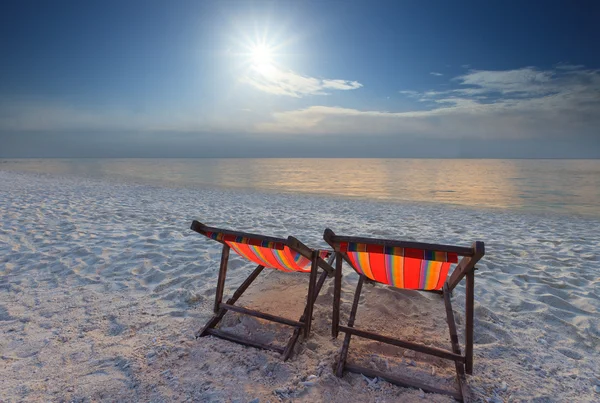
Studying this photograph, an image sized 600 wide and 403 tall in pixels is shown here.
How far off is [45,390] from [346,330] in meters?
2.08

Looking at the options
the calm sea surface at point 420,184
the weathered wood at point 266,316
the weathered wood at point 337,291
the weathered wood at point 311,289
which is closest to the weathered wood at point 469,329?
the weathered wood at point 337,291

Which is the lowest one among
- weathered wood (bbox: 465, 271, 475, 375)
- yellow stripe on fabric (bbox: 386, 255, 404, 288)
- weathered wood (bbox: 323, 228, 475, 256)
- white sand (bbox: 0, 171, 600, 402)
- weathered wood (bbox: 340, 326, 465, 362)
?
white sand (bbox: 0, 171, 600, 402)

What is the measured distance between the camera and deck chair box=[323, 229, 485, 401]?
6.79 feet

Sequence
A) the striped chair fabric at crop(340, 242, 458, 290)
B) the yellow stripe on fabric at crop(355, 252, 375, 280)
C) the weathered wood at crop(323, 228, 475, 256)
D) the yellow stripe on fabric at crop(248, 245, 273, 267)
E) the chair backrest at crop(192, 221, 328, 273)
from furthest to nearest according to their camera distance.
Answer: the yellow stripe on fabric at crop(248, 245, 273, 267), the chair backrest at crop(192, 221, 328, 273), the yellow stripe on fabric at crop(355, 252, 375, 280), the striped chair fabric at crop(340, 242, 458, 290), the weathered wood at crop(323, 228, 475, 256)

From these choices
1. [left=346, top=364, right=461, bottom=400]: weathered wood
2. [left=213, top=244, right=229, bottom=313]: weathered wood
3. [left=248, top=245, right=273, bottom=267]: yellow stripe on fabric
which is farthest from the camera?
[left=213, top=244, right=229, bottom=313]: weathered wood

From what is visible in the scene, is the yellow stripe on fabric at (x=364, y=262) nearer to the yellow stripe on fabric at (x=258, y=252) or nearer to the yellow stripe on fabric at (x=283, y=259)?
the yellow stripe on fabric at (x=283, y=259)

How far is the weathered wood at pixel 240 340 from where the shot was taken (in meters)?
2.67

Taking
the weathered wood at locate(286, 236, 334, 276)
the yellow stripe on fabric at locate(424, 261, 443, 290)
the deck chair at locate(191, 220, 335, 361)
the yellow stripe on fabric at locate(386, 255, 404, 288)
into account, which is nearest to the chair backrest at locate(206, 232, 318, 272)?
the deck chair at locate(191, 220, 335, 361)

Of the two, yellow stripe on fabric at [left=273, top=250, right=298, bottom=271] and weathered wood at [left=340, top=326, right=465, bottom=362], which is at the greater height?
yellow stripe on fabric at [left=273, top=250, right=298, bottom=271]

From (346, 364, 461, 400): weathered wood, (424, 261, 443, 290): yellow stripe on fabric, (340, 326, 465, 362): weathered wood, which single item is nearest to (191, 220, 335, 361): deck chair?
(340, 326, 465, 362): weathered wood

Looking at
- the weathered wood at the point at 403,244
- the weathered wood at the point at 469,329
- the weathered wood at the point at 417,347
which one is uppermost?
the weathered wood at the point at 403,244

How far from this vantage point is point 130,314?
320cm

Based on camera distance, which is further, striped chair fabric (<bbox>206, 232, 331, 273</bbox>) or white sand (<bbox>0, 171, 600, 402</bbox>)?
striped chair fabric (<bbox>206, 232, 331, 273</bbox>)

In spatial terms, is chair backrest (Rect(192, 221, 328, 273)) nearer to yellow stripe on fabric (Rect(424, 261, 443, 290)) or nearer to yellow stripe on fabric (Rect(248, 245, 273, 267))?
yellow stripe on fabric (Rect(248, 245, 273, 267))
